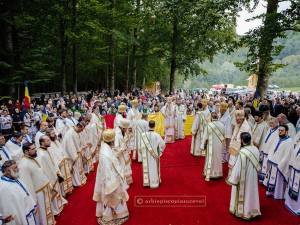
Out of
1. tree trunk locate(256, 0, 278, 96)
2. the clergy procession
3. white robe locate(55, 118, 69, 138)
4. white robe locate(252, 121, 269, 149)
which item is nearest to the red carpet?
the clergy procession

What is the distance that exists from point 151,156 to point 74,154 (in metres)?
2.33

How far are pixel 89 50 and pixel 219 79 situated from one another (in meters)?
112

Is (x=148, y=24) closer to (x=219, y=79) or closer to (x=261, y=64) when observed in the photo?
(x=261, y=64)

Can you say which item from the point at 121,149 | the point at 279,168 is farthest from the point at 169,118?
the point at 279,168

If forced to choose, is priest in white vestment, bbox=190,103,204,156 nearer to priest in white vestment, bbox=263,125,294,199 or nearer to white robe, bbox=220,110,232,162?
white robe, bbox=220,110,232,162

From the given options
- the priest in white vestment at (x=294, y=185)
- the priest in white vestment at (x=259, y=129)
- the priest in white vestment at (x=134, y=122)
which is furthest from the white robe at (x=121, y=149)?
the priest in white vestment at (x=294, y=185)

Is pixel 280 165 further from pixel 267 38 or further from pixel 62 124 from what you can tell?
pixel 62 124

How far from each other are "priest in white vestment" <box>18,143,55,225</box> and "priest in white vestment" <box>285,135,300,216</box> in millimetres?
5781

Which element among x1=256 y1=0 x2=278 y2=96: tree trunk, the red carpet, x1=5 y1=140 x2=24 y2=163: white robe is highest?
x1=256 y1=0 x2=278 y2=96: tree trunk

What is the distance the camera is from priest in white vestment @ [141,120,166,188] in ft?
30.9

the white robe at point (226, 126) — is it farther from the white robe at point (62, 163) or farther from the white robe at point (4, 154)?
the white robe at point (4, 154)

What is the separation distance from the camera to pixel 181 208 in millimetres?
8133

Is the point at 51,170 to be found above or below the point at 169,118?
below

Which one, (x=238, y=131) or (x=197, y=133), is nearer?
(x=238, y=131)
